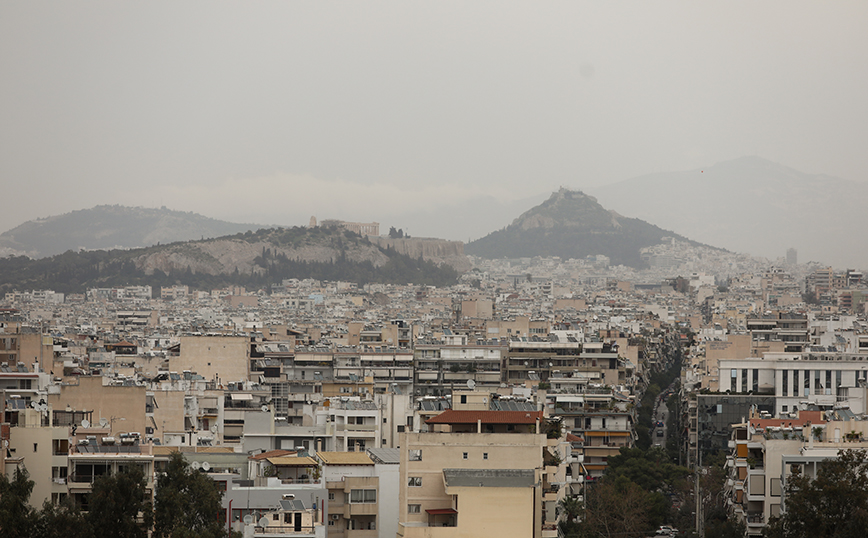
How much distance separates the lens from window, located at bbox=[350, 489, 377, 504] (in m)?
33.2

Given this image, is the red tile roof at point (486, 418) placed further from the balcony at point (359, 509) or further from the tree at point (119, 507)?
the tree at point (119, 507)

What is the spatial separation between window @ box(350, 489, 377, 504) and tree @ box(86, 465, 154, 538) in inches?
220

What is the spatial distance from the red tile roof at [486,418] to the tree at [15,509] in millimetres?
9629

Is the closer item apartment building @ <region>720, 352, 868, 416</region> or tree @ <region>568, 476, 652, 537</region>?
tree @ <region>568, 476, 652, 537</region>

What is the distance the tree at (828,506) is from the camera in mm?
28000

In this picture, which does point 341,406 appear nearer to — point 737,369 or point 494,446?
point 494,446

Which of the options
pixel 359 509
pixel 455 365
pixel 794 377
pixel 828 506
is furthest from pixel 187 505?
pixel 455 365

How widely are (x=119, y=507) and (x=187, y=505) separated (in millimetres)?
1354

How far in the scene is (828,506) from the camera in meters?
28.4

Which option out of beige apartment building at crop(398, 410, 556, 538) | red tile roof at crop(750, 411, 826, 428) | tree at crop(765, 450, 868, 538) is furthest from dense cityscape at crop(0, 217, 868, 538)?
tree at crop(765, 450, 868, 538)

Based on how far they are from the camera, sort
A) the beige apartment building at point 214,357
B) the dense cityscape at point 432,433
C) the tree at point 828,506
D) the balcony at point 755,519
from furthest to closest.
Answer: the beige apartment building at point 214,357, the balcony at point 755,519, the dense cityscape at point 432,433, the tree at point 828,506

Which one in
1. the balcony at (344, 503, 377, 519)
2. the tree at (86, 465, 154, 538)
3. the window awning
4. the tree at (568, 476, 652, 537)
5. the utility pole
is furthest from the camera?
the window awning

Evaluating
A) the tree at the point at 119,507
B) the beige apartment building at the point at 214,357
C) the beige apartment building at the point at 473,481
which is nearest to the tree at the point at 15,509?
the tree at the point at 119,507

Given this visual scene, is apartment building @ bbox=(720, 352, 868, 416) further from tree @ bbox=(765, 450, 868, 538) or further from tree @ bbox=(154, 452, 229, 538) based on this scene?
tree @ bbox=(154, 452, 229, 538)
